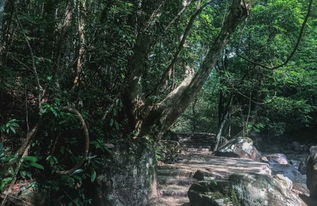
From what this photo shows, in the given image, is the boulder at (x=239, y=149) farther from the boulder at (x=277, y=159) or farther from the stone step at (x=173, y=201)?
the stone step at (x=173, y=201)

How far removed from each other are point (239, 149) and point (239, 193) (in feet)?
21.9

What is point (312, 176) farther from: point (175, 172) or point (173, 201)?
point (173, 201)

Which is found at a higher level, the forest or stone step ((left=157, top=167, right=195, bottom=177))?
the forest

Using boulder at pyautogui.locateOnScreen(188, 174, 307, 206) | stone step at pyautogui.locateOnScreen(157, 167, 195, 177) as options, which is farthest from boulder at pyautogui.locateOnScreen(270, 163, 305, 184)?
boulder at pyautogui.locateOnScreen(188, 174, 307, 206)

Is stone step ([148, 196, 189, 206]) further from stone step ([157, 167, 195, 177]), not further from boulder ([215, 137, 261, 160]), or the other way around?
boulder ([215, 137, 261, 160])

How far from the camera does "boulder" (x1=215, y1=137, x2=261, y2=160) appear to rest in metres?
11.0

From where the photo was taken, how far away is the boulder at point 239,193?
4.71 meters

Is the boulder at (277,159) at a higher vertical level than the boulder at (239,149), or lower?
lower

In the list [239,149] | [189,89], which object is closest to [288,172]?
[239,149]

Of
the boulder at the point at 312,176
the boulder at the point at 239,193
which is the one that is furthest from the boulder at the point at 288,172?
the boulder at the point at 239,193

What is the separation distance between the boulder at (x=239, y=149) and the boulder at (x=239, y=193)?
5833mm

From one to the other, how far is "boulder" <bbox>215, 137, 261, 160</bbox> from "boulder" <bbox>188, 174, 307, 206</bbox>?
230 inches

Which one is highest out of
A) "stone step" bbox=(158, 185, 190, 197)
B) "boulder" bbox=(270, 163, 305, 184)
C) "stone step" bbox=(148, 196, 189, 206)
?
"stone step" bbox=(158, 185, 190, 197)

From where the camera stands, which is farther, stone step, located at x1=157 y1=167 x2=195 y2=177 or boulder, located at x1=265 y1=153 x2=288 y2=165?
boulder, located at x1=265 y1=153 x2=288 y2=165
